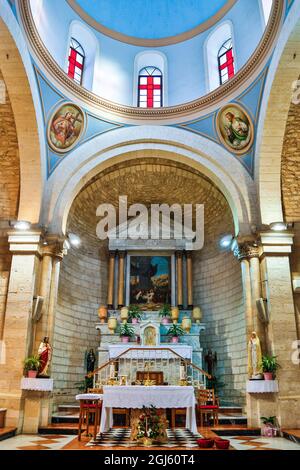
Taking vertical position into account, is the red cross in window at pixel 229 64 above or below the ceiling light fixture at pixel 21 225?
above

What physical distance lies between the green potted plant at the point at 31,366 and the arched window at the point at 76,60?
30.7ft

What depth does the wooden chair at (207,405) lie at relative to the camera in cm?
956

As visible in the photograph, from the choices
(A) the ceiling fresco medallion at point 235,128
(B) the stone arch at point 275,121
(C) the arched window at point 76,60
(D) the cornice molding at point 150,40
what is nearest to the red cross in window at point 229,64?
(D) the cornice molding at point 150,40

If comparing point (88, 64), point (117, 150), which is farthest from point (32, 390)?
point (88, 64)

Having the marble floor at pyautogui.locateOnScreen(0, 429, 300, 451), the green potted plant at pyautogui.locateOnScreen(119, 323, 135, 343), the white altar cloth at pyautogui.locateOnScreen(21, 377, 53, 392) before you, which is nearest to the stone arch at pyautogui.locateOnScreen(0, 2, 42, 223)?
the white altar cloth at pyautogui.locateOnScreen(21, 377, 53, 392)

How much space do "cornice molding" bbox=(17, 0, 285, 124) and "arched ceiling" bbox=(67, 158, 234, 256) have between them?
1.70 meters

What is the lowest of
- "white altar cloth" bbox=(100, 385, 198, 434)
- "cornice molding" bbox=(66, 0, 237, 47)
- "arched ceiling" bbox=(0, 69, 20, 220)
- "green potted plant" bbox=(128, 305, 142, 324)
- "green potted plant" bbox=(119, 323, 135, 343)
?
"white altar cloth" bbox=(100, 385, 198, 434)

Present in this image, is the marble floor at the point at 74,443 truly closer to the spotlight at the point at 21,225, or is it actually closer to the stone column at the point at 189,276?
the spotlight at the point at 21,225

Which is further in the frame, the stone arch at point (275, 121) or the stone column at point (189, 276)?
the stone column at point (189, 276)

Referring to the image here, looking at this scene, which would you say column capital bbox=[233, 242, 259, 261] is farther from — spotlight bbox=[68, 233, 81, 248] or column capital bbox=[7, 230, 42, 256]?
spotlight bbox=[68, 233, 81, 248]

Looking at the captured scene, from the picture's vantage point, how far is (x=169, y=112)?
13523mm

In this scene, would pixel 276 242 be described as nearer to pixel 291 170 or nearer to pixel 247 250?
pixel 247 250

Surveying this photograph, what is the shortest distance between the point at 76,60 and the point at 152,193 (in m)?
5.53

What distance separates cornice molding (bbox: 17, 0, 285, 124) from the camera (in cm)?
1025
